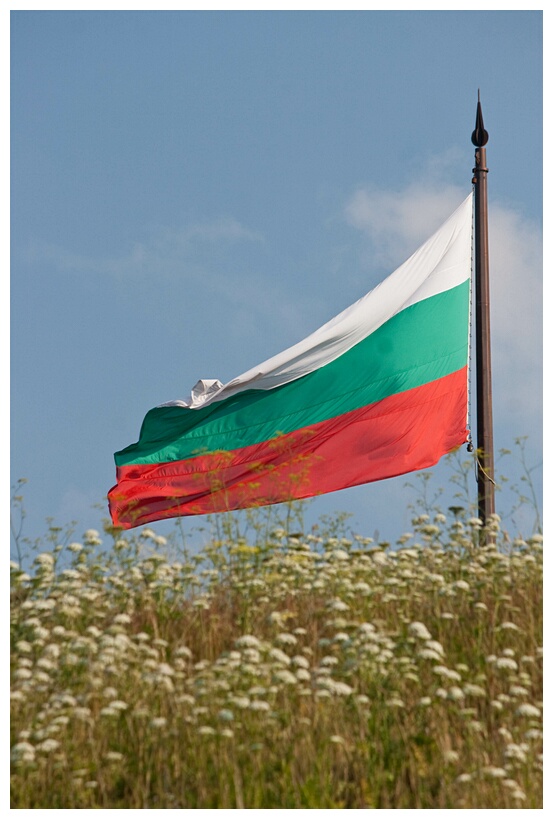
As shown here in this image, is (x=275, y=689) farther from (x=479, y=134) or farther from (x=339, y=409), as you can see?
(x=479, y=134)

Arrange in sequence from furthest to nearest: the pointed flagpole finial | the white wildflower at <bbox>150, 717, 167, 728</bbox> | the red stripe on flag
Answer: the pointed flagpole finial < the red stripe on flag < the white wildflower at <bbox>150, 717, 167, 728</bbox>

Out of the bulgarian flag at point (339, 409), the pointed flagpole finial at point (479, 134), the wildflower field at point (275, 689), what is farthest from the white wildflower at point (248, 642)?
the pointed flagpole finial at point (479, 134)

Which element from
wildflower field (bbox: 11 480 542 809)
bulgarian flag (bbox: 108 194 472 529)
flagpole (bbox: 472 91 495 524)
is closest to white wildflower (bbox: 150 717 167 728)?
wildflower field (bbox: 11 480 542 809)

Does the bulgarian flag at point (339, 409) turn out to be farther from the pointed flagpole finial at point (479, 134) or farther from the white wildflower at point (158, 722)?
the white wildflower at point (158, 722)

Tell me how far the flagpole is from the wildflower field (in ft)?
8.82

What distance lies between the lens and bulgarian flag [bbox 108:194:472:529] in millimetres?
10867

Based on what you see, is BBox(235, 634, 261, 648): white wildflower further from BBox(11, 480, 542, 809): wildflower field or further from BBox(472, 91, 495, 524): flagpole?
BBox(472, 91, 495, 524): flagpole

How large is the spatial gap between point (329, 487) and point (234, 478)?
115cm

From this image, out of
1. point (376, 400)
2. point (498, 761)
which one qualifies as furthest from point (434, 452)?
point (498, 761)

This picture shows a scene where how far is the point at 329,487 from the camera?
10.7 metres

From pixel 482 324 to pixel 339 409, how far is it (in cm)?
181

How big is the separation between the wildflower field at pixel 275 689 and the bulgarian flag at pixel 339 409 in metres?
3.12

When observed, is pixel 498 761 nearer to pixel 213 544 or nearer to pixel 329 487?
pixel 213 544

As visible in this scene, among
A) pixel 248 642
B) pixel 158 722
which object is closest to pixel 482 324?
pixel 248 642
